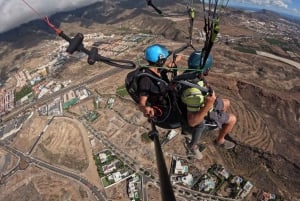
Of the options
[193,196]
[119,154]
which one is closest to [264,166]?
[193,196]

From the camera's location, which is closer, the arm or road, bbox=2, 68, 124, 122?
the arm

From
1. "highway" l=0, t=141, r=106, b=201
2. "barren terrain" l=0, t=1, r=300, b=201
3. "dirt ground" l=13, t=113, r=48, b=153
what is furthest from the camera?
"dirt ground" l=13, t=113, r=48, b=153

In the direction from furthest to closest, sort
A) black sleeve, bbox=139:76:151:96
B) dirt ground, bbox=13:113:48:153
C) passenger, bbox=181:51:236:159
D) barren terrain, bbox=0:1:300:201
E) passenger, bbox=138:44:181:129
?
dirt ground, bbox=13:113:48:153, barren terrain, bbox=0:1:300:201, black sleeve, bbox=139:76:151:96, passenger, bbox=138:44:181:129, passenger, bbox=181:51:236:159

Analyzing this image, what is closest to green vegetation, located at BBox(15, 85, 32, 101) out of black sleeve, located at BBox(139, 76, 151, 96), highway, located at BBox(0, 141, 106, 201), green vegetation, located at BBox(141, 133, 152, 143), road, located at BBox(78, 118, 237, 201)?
highway, located at BBox(0, 141, 106, 201)

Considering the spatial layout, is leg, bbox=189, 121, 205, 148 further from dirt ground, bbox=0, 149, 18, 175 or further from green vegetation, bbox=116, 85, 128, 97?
green vegetation, bbox=116, 85, 128, 97

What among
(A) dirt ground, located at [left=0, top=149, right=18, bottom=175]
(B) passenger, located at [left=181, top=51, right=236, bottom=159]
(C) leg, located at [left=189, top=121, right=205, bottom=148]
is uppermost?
(B) passenger, located at [left=181, top=51, right=236, bottom=159]

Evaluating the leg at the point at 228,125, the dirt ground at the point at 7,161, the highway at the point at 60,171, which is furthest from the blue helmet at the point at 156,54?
the dirt ground at the point at 7,161

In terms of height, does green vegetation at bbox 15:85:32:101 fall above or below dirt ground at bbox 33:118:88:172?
below
